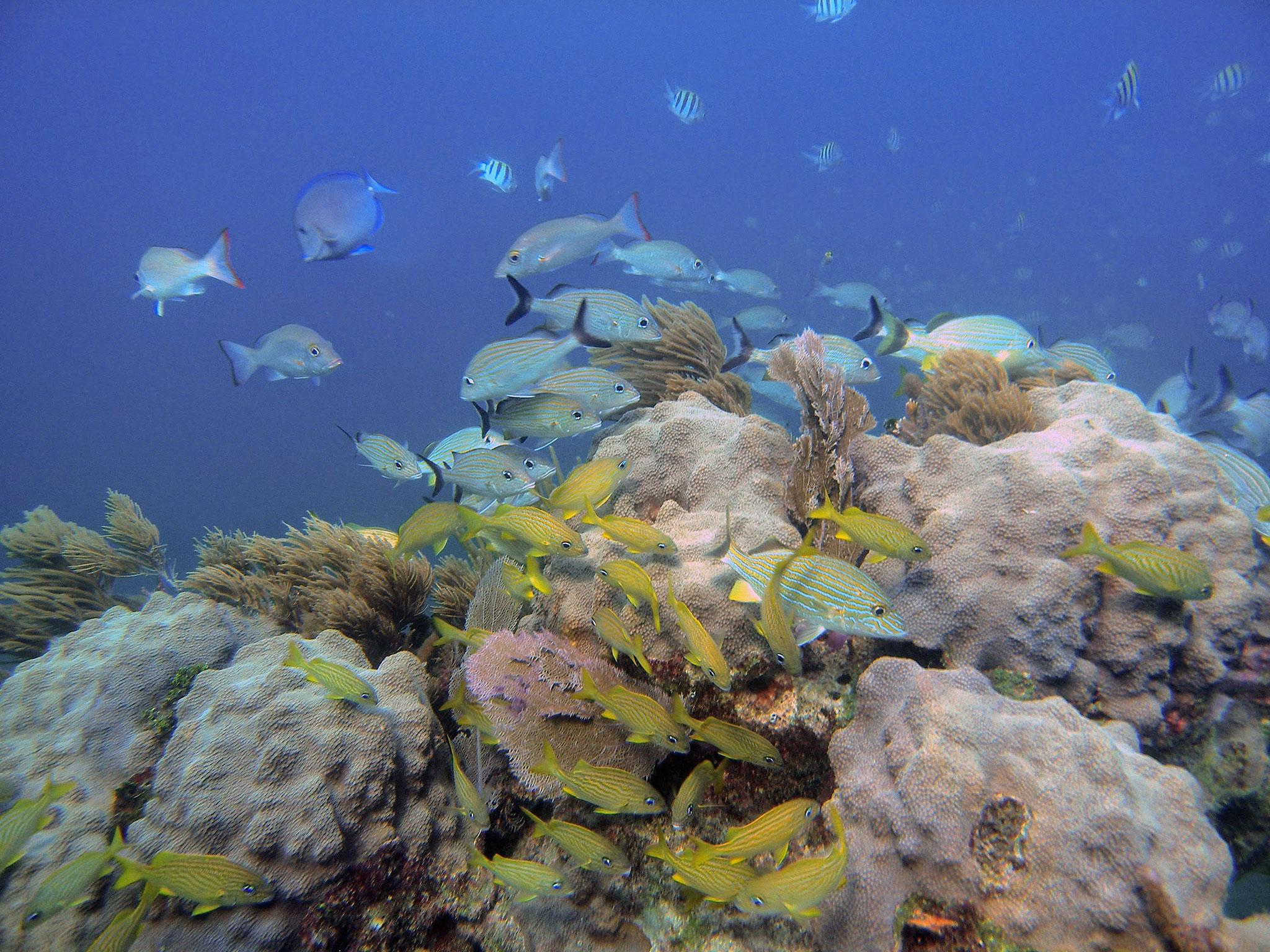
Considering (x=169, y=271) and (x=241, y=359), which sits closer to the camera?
(x=241, y=359)

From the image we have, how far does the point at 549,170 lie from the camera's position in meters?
7.78

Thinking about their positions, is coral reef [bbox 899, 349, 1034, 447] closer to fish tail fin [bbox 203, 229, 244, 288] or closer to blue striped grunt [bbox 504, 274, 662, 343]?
blue striped grunt [bbox 504, 274, 662, 343]

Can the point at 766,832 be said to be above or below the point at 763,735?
below

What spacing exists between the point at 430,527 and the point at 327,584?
6.44ft

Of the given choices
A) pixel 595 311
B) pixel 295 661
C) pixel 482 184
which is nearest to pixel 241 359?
pixel 595 311

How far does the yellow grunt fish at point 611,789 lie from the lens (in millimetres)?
1978

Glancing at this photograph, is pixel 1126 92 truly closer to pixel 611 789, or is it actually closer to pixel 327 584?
pixel 611 789

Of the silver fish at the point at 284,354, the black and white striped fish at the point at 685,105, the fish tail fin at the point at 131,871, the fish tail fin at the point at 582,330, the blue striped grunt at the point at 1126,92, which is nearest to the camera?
the fish tail fin at the point at 131,871

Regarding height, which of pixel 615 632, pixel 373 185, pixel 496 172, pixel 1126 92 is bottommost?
pixel 615 632

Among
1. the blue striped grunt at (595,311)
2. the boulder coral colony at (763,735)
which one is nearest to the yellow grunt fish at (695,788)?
the boulder coral colony at (763,735)

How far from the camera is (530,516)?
2.50m

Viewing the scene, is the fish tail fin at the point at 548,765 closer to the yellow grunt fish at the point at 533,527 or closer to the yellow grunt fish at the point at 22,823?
the yellow grunt fish at the point at 533,527

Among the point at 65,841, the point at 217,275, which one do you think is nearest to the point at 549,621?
the point at 65,841

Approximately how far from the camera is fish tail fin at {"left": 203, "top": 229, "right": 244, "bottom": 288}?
4926mm
